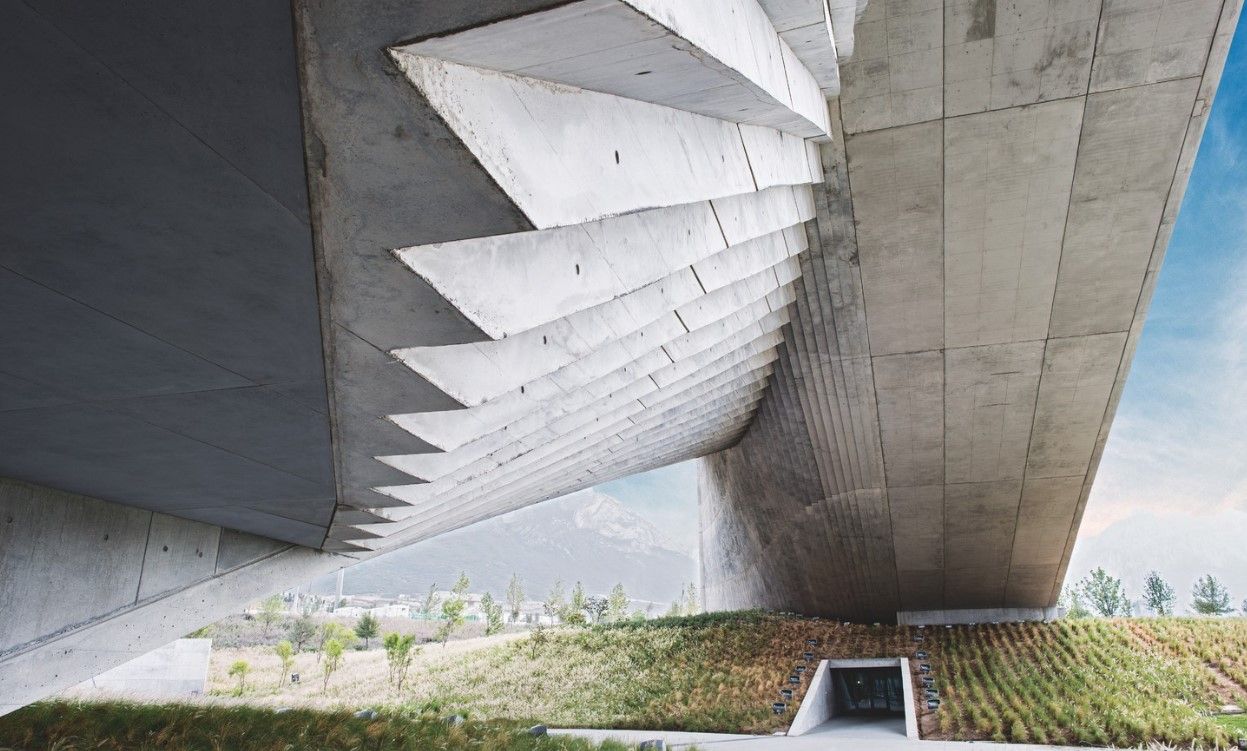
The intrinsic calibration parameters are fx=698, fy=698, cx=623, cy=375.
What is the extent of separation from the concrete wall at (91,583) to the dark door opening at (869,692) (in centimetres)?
1569

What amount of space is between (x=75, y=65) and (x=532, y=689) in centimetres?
1876

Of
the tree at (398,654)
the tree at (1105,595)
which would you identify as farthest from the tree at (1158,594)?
the tree at (398,654)

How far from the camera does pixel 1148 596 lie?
2462 inches

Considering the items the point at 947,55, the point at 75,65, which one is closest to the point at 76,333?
the point at 75,65

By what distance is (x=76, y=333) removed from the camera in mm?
3037

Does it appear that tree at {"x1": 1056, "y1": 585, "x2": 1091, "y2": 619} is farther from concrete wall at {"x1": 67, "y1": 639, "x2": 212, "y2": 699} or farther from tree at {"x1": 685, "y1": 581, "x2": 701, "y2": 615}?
concrete wall at {"x1": 67, "y1": 639, "x2": 212, "y2": 699}

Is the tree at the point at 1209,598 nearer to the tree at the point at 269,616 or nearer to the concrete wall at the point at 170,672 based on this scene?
the concrete wall at the point at 170,672

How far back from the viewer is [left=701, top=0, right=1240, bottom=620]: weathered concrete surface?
667 centimetres

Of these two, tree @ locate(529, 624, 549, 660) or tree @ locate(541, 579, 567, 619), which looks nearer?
tree @ locate(529, 624, 549, 660)

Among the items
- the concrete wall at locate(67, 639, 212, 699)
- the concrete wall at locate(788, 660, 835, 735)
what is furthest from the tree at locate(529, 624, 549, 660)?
the concrete wall at locate(67, 639, 212, 699)

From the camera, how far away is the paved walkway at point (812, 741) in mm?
10664

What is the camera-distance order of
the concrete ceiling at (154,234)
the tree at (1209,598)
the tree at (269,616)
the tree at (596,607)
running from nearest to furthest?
the concrete ceiling at (154,234), the tree at (269,616), the tree at (1209,598), the tree at (596,607)

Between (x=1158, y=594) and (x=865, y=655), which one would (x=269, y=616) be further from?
(x=1158, y=594)

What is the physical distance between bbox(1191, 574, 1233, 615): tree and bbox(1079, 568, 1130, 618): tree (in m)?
5.78
